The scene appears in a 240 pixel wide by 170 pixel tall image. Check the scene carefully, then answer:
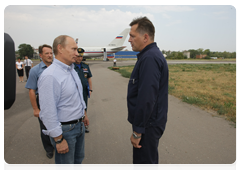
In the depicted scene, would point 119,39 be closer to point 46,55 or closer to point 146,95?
point 46,55

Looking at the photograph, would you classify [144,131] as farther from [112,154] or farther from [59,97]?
[112,154]

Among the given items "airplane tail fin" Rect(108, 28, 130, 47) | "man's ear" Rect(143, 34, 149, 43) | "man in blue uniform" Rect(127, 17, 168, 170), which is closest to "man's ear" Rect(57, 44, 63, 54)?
"man in blue uniform" Rect(127, 17, 168, 170)

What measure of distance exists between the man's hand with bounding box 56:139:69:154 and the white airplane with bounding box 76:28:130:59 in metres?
34.7

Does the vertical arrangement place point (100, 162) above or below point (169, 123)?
below

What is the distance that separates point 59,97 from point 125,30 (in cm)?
4266

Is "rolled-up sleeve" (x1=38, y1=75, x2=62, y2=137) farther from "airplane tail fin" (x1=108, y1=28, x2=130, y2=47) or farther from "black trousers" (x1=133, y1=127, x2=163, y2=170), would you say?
"airplane tail fin" (x1=108, y1=28, x2=130, y2=47)

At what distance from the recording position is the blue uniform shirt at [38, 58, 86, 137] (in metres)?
1.58

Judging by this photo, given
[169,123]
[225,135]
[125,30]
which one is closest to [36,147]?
→ [169,123]

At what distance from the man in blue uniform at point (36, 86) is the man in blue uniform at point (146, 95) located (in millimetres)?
1858

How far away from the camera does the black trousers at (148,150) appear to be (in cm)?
181

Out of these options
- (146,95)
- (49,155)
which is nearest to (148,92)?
(146,95)

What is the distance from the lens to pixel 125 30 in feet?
136

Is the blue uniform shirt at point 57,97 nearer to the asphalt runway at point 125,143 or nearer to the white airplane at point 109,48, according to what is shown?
the asphalt runway at point 125,143

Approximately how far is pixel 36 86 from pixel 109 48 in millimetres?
38478
